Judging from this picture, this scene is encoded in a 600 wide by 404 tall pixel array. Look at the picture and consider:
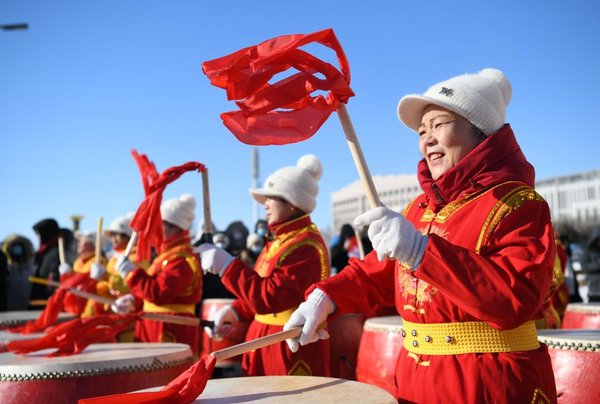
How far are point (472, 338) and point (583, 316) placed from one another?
2927mm

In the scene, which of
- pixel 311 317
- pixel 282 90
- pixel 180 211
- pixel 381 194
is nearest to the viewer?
pixel 282 90

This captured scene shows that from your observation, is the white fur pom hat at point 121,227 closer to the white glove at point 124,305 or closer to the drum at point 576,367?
the white glove at point 124,305

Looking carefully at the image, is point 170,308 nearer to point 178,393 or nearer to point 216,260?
point 216,260

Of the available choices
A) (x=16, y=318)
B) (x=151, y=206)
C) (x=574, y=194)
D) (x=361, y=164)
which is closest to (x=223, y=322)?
(x=151, y=206)

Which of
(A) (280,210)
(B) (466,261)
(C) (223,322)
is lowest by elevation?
(C) (223,322)

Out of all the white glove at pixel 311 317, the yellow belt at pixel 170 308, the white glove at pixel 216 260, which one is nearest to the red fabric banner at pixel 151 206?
the yellow belt at pixel 170 308

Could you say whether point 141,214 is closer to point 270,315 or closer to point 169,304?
point 169,304

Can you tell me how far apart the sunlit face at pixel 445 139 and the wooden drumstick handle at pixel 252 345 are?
2.45ft

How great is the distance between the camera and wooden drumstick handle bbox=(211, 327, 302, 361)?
6.82 feet

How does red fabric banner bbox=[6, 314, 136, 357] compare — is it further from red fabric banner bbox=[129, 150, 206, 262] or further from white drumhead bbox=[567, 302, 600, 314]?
white drumhead bbox=[567, 302, 600, 314]

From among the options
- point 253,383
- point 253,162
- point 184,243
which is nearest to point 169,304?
point 184,243

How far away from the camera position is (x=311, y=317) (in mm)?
2393

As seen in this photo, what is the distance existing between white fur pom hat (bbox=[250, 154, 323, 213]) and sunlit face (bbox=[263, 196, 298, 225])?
52 millimetres

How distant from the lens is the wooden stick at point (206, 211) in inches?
152
